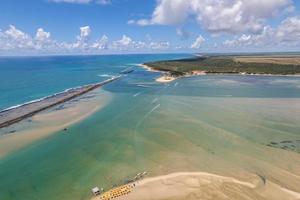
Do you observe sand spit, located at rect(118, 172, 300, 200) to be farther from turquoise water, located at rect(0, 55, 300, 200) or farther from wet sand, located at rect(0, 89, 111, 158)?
Result: wet sand, located at rect(0, 89, 111, 158)

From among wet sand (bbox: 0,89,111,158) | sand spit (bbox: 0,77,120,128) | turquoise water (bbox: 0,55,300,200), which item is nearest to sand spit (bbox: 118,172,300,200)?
turquoise water (bbox: 0,55,300,200)

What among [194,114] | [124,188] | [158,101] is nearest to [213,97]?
[158,101]

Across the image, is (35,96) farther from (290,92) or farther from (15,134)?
(290,92)

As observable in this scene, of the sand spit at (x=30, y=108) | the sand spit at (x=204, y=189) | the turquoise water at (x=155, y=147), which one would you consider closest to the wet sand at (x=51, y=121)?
the sand spit at (x=30, y=108)

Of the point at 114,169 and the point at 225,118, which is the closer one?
the point at 114,169

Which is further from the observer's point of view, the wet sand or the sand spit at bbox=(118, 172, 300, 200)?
the wet sand

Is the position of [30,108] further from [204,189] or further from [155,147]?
[204,189]
